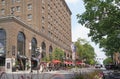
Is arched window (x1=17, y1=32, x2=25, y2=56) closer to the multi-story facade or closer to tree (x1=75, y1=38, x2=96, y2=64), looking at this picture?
the multi-story facade

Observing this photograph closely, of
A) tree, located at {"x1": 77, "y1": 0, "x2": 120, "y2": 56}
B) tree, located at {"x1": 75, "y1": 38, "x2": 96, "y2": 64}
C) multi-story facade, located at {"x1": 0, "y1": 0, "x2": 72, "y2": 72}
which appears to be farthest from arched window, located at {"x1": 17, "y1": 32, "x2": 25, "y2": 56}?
tree, located at {"x1": 75, "y1": 38, "x2": 96, "y2": 64}

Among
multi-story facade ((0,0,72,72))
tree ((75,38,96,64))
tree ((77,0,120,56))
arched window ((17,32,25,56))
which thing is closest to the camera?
tree ((77,0,120,56))

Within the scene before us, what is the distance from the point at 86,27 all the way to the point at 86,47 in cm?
10203

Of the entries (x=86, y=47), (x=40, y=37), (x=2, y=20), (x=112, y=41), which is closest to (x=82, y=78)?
(x=112, y=41)

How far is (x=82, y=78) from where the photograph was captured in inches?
503

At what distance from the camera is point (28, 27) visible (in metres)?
60.9

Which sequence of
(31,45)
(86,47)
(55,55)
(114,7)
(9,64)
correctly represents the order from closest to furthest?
1. (114,7)
2. (9,64)
3. (31,45)
4. (55,55)
5. (86,47)

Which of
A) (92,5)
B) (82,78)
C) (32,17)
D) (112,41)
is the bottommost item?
(82,78)

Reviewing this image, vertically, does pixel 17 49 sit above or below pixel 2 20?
below

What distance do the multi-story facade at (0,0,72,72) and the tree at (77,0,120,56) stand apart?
22.8m

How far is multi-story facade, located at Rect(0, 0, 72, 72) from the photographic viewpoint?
5384 centimetres

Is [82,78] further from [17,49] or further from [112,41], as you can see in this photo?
[17,49]

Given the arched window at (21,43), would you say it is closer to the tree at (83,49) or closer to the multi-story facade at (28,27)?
the multi-story facade at (28,27)

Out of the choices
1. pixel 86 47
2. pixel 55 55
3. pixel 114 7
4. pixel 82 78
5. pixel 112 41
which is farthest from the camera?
pixel 86 47
